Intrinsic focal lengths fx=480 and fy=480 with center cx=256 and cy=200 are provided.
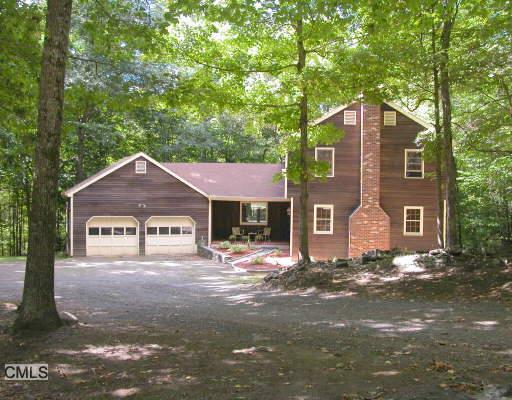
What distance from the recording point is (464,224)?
30516 mm

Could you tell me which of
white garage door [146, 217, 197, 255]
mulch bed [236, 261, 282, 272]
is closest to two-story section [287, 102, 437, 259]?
mulch bed [236, 261, 282, 272]

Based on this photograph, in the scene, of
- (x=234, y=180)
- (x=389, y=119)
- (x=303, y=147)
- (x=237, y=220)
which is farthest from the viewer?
(x=237, y=220)

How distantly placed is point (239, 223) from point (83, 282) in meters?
15.4

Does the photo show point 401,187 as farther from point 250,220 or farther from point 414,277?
point 414,277

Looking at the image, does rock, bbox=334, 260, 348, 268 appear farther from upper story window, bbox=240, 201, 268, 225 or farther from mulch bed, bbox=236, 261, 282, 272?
upper story window, bbox=240, 201, 268, 225

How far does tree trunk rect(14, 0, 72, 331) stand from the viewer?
6809mm

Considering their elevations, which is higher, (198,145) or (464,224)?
(198,145)

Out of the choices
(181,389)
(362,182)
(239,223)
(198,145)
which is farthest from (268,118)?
(198,145)

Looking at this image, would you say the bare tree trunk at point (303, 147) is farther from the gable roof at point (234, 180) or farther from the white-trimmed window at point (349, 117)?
the gable roof at point (234, 180)

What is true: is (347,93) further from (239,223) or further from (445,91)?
(239,223)

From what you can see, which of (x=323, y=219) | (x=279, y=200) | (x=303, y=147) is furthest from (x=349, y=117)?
(x=303, y=147)

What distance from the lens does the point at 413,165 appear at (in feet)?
84.9

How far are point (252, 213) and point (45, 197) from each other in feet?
79.0

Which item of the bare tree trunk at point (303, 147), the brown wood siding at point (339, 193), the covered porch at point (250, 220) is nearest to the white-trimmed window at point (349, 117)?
the brown wood siding at point (339, 193)
